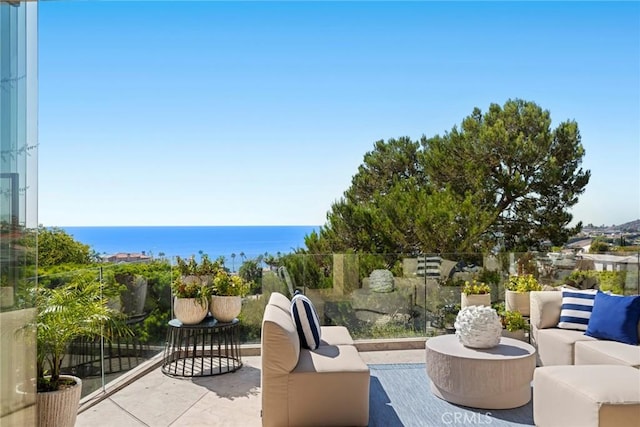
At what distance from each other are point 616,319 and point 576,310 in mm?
404

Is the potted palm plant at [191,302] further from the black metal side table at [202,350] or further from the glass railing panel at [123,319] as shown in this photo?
the glass railing panel at [123,319]

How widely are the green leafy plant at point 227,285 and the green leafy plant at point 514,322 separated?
2533 millimetres

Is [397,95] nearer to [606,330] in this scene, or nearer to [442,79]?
[442,79]

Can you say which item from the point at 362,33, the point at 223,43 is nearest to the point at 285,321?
the point at 362,33

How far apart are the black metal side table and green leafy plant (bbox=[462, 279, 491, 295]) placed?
2.55 metres

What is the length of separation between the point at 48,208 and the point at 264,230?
41309 mm

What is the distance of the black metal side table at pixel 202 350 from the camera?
449cm

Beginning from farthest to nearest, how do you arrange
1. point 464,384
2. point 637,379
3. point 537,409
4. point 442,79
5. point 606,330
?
point 442,79, point 606,330, point 464,384, point 537,409, point 637,379

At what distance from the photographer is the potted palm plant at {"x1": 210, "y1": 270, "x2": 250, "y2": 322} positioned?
4684mm

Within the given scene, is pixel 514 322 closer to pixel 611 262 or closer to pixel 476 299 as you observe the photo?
pixel 476 299

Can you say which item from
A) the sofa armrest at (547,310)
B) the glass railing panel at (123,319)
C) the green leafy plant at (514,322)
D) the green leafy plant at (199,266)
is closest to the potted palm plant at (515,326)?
the green leafy plant at (514,322)

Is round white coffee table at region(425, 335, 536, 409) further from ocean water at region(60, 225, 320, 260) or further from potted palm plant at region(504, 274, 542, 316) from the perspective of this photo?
ocean water at region(60, 225, 320, 260)

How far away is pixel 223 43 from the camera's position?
262 inches

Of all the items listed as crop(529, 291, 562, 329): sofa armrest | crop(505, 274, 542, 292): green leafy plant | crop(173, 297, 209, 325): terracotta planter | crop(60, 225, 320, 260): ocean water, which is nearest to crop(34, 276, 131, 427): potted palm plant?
crop(173, 297, 209, 325): terracotta planter
